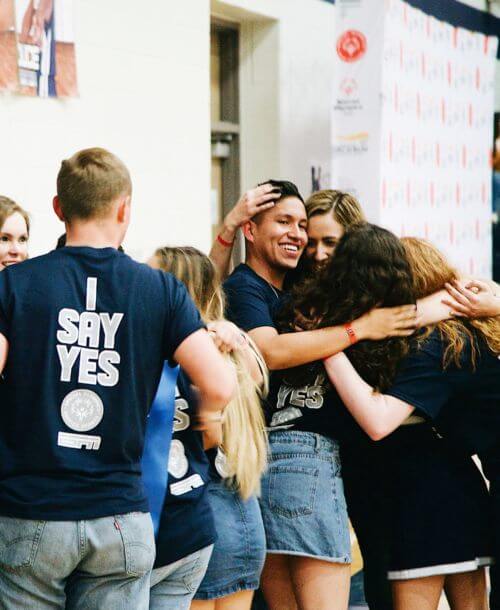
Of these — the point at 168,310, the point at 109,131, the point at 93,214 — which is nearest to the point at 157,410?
the point at 168,310

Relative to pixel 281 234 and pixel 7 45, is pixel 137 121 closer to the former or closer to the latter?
pixel 7 45

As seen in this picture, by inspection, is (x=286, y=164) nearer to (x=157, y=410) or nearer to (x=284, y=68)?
(x=284, y=68)

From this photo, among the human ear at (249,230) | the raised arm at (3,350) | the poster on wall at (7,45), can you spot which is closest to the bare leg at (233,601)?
the raised arm at (3,350)

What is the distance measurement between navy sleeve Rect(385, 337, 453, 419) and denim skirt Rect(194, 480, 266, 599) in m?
0.57

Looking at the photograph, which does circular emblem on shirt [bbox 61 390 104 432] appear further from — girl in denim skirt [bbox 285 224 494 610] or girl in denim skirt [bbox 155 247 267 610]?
girl in denim skirt [bbox 285 224 494 610]

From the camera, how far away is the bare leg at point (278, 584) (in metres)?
3.35

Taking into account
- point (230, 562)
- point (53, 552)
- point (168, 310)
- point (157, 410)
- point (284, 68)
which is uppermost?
point (284, 68)

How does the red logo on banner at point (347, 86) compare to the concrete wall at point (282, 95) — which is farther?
the concrete wall at point (282, 95)

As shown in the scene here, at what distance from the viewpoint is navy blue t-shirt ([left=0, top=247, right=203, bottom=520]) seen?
7.90ft

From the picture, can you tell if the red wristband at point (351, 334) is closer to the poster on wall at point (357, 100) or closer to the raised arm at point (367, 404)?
the raised arm at point (367, 404)

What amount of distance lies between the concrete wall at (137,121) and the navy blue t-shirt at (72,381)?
2655 mm

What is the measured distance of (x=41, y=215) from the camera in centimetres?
514

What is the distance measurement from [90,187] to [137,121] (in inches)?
134

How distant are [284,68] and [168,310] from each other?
488 centimetres
